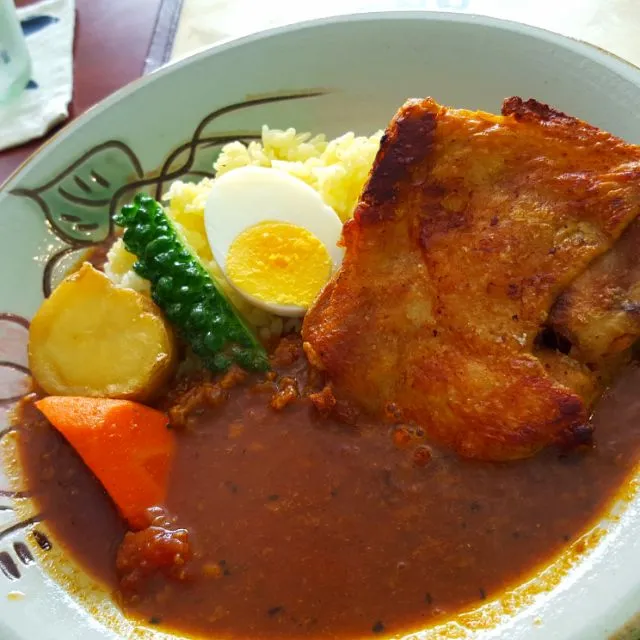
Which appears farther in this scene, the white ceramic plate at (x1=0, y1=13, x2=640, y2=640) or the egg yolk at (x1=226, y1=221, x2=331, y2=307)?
the white ceramic plate at (x1=0, y1=13, x2=640, y2=640)

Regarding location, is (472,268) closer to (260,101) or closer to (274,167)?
(274,167)

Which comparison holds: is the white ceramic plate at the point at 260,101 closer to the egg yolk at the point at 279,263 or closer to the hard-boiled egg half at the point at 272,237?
the hard-boiled egg half at the point at 272,237

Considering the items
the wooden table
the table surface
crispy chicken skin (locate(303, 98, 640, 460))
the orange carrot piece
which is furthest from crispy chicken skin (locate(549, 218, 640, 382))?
the wooden table

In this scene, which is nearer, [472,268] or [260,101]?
[472,268]

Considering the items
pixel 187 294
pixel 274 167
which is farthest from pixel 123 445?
pixel 274 167

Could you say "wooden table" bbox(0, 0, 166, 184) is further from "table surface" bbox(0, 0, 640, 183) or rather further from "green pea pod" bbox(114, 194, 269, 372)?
"green pea pod" bbox(114, 194, 269, 372)

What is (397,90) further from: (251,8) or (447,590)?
(447,590)

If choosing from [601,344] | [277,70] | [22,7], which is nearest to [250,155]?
[277,70]
